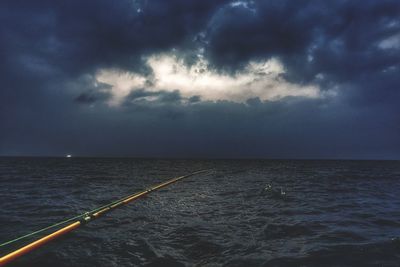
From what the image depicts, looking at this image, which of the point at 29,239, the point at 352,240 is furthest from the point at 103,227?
the point at 352,240

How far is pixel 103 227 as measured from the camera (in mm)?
9094

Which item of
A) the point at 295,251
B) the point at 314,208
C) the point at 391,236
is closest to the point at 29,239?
the point at 295,251

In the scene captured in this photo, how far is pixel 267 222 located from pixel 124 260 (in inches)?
230

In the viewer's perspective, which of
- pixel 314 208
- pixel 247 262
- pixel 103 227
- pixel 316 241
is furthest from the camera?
pixel 314 208

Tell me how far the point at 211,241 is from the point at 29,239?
18.5 feet

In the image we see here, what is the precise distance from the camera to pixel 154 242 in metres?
7.41

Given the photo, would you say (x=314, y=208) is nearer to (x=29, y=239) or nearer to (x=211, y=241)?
(x=211, y=241)

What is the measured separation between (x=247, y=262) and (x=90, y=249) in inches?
170

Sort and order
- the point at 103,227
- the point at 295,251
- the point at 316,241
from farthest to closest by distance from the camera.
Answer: the point at 103,227, the point at 316,241, the point at 295,251

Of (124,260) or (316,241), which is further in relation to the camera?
(316,241)

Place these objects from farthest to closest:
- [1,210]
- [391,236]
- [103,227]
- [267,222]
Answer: [1,210], [267,222], [103,227], [391,236]

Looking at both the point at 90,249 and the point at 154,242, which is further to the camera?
the point at 154,242

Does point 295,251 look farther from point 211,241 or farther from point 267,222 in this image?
point 267,222

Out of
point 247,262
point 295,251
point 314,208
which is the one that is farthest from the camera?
point 314,208
